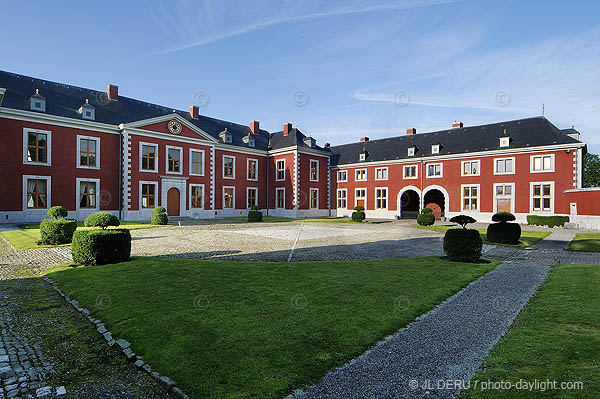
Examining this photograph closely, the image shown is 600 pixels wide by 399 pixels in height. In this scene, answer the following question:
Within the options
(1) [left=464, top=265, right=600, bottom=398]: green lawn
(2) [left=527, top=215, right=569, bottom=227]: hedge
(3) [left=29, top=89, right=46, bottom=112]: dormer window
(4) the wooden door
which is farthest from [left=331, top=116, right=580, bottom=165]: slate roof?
(3) [left=29, top=89, right=46, bottom=112]: dormer window

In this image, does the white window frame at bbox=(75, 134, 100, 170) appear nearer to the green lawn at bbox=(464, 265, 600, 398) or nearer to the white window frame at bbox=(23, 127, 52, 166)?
the white window frame at bbox=(23, 127, 52, 166)

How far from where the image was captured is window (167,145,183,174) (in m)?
30.8

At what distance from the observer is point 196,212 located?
32.8 m

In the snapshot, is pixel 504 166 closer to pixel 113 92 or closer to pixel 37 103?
pixel 113 92

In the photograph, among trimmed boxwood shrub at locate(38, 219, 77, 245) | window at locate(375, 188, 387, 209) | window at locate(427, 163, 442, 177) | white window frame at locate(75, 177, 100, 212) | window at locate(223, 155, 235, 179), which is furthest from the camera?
window at locate(375, 188, 387, 209)

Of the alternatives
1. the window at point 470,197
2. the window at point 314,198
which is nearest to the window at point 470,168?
the window at point 470,197

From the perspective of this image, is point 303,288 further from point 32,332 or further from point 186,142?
point 186,142

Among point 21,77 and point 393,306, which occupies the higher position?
point 21,77

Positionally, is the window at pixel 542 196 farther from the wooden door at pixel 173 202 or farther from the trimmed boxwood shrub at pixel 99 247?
the wooden door at pixel 173 202

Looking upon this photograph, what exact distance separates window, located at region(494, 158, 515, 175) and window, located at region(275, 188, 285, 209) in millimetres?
21835

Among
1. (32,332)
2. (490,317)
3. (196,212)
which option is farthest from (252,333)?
(196,212)

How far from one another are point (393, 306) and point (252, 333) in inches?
112

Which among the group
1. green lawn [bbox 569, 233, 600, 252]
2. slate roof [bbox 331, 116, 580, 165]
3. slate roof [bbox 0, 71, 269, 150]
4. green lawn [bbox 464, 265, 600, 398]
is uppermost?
slate roof [bbox 0, 71, 269, 150]

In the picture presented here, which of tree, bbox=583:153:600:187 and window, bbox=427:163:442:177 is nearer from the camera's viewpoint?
window, bbox=427:163:442:177
